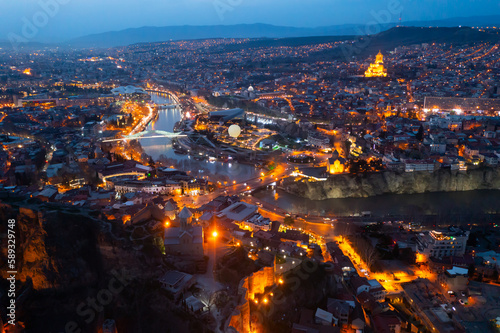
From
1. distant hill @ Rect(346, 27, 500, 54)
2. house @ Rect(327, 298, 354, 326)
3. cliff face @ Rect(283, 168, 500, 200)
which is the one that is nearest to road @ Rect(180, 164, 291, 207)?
cliff face @ Rect(283, 168, 500, 200)

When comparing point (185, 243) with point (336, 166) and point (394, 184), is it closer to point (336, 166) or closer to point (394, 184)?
point (336, 166)

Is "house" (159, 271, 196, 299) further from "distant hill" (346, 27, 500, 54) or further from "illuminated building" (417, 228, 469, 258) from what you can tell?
"distant hill" (346, 27, 500, 54)

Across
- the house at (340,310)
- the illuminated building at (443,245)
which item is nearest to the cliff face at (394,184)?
the illuminated building at (443,245)

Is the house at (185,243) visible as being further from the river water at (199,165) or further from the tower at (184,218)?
the river water at (199,165)

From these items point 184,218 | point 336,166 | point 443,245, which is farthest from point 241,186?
point 443,245

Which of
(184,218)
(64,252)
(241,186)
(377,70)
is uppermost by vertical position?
(184,218)

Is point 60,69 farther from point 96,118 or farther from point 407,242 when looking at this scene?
point 407,242

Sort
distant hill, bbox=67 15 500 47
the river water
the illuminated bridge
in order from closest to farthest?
the river water < the illuminated bridge < distant hill, bbox=67 15 500 47
